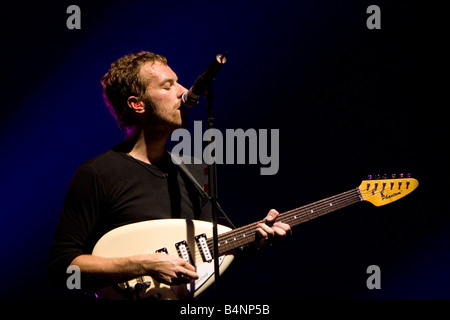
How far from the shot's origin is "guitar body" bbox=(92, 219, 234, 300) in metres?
2.15

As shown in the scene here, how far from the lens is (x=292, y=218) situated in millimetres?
2426

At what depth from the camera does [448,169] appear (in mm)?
3170

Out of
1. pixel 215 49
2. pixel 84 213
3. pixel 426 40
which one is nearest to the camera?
pixel 84 213

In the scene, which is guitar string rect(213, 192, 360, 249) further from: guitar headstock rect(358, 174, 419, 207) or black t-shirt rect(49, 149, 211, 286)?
black t-shirt rect(49, 149, 211, 286)

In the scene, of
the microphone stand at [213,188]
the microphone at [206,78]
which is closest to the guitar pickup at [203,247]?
the microphone stand at [213,188]

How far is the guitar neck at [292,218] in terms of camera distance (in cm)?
233

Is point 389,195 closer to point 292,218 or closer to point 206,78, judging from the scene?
point 292,218

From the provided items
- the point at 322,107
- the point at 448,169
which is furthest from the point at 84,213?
the point at 448,169

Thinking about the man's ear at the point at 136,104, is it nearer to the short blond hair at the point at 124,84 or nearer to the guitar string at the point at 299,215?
the short blond hair at the point at 124,84

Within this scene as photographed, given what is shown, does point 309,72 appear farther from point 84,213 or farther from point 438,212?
point 84,213

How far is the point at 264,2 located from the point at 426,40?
3.77ft

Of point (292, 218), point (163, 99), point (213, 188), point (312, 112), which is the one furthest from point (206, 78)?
point (312, 112)

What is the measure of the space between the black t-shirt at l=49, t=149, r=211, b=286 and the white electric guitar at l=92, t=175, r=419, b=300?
0.29ft

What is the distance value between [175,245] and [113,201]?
1.21 ft
